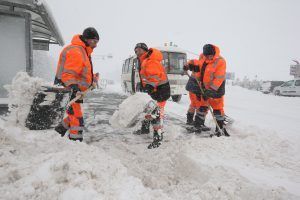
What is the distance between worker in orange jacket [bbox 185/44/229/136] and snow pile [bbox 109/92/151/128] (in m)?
1.71

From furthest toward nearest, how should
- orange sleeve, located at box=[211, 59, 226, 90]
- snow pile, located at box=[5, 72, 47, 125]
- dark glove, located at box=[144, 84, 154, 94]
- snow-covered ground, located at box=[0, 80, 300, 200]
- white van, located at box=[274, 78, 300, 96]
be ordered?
white van, located at box=[274, 78, 300, 96], orange sleeve, located at box=[211, 59, 226, 90], dark glove, located at box=[144, 84, 154, 94], snow pile, located at box=[5, 72, 47, 125], snow-covered ground, located at box=[0, 80, 300, 200]

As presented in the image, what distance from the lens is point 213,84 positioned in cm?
553

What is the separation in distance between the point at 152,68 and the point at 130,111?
1.00 metres

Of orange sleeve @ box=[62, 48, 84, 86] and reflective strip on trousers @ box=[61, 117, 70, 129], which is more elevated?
orange sleeve @ box=[62, 48, 84, 86]

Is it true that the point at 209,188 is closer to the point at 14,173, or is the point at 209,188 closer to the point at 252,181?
the point at 252,181

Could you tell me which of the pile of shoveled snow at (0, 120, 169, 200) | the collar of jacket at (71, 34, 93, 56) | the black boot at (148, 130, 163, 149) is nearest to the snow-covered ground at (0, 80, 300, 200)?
the pile of shoveled snow at (0, 120, 169, 200)

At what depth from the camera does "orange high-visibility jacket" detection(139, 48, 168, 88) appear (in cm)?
497

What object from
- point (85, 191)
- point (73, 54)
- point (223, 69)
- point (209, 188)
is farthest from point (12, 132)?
point (223, 69)

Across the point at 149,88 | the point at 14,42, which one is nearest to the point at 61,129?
the point at 149,88

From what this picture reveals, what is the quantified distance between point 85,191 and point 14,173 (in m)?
0.85

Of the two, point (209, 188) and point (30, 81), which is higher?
point (30, 81)

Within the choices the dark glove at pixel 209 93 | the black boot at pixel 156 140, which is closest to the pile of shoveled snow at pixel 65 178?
the black boot at pixel 156 140

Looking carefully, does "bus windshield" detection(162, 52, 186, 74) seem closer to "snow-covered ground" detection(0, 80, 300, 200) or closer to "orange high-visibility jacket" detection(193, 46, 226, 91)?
"orange high-visibility jacket" detection(193, 46, 226, 91)

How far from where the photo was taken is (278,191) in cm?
299
